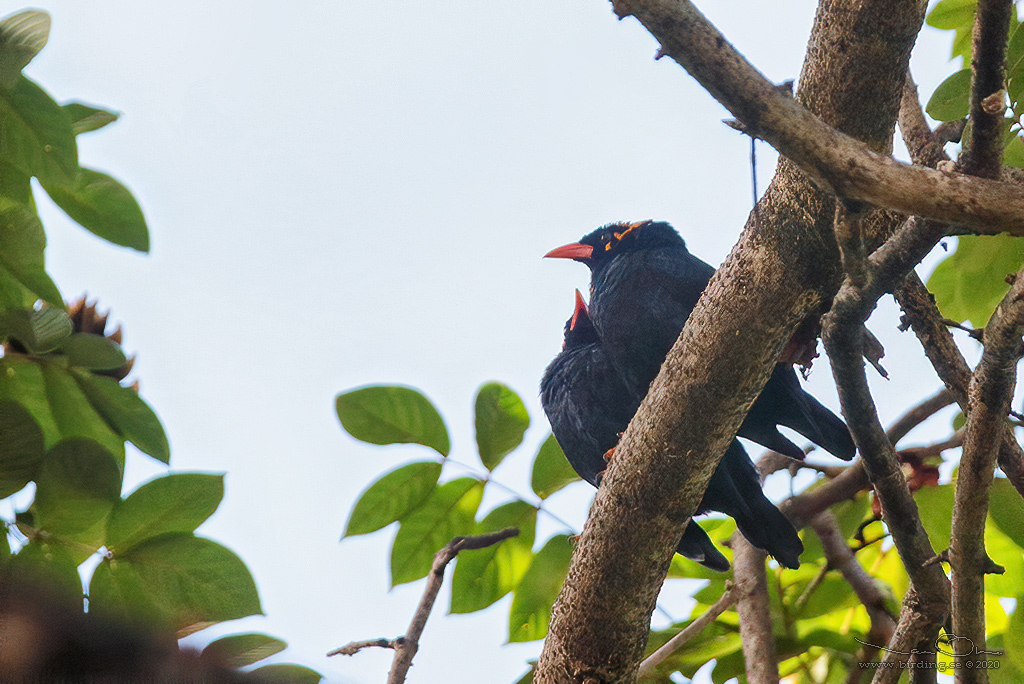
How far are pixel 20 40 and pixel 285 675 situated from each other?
1184mm

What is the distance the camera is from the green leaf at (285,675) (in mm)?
858

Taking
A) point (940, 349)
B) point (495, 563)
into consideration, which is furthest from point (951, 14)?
point (495, 563)

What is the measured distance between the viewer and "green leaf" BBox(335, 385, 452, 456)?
206 centimetres

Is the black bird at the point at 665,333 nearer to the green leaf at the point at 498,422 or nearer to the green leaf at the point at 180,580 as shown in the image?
the green leaf at the point at 498,422

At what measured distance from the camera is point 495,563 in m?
2.16

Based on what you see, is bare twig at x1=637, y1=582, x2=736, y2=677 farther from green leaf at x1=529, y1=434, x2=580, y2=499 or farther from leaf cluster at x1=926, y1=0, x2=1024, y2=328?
leaf cluster at x1=926, y1=0, x2=1024, y2=328

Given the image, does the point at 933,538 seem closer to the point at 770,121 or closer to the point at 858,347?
the point at 858,347

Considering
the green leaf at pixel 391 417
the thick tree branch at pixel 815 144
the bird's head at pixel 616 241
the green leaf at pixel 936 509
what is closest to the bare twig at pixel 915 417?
the green leaf at pixel 936 509

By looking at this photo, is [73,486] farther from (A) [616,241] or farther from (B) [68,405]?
(A) [616,241]

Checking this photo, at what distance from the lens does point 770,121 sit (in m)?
1.06

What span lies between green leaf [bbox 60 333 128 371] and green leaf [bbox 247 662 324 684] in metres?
0.77

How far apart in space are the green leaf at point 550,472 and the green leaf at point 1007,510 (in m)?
1.02

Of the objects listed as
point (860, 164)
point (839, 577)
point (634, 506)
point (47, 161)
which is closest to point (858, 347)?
point (634, 506)

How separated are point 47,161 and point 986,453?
176cm
